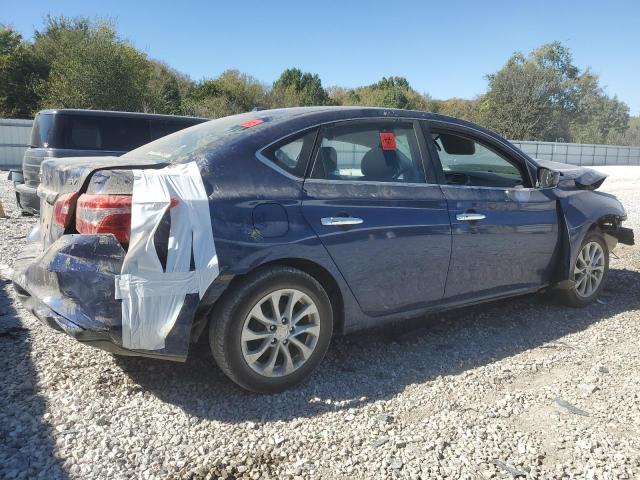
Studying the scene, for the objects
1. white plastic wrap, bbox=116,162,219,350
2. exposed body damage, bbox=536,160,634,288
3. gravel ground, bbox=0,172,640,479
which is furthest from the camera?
exposed body damage, bbox=536,160,634,288

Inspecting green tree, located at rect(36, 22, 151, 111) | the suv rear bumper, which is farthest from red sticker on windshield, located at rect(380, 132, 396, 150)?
green tree, located at rect(36, 22, 151, 111)

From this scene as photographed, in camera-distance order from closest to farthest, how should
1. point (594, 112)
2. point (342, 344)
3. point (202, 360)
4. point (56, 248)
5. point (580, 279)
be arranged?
point (56, 248) < point (202, 360) < point (342, 344) < point (580, 279) < point (594, 112)

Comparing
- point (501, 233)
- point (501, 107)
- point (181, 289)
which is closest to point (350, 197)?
point (181, 289)

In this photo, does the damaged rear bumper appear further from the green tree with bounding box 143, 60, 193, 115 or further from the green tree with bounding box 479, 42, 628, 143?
the green tree with bounding box 479, 42, 628, 143

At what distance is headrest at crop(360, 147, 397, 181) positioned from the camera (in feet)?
11.7

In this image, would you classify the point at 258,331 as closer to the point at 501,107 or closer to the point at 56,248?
the point at 56,248

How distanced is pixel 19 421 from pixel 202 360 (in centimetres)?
114

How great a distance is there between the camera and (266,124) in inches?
131

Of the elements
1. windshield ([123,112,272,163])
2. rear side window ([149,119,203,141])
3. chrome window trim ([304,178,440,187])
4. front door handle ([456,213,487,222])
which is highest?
rear side window ([149,119,203,141])

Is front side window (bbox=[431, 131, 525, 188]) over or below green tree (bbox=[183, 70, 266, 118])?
below

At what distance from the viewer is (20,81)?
29703 millimetres

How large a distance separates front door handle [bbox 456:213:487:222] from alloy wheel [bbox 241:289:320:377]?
1.35 m

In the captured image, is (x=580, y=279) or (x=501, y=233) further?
(x=580, y=279)

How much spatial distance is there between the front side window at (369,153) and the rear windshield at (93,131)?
6502mm
